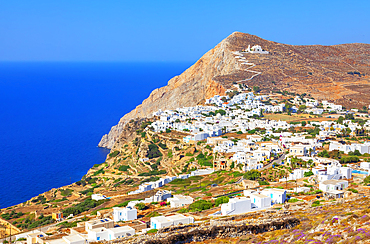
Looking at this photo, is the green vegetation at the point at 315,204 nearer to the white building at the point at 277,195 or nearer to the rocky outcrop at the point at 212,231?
the white building at the point at 277,195

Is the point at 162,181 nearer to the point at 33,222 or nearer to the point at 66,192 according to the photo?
the point at 66,192

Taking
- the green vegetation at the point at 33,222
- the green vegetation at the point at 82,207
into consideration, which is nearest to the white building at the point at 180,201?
the green vegetation at the point at 82,207

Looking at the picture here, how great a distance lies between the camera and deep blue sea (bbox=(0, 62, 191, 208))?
162ft

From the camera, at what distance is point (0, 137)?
76562 millimetres

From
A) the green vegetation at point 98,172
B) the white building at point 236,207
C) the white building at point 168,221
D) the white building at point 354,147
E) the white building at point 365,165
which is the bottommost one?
the white building at point 168,221

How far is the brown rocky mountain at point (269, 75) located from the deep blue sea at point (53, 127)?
846 cm

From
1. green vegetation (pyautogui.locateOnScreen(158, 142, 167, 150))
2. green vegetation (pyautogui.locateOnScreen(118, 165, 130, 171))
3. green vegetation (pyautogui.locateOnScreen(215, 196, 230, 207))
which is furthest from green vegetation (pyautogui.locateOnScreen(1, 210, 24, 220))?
green vegetation (pyautogui.locateOnScreen(158, 142, 167, 150))

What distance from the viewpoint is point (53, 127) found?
86.3 m

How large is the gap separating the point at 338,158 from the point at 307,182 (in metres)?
6.96

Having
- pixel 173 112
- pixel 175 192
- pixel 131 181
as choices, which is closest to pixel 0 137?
pixel 173 112

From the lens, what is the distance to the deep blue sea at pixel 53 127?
49.4 metres

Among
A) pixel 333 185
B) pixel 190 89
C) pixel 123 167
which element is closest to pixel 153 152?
pixel 123 167

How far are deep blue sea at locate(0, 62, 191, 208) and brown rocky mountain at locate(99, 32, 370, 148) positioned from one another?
8.46 meters

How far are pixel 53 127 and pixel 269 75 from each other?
41546 mm
